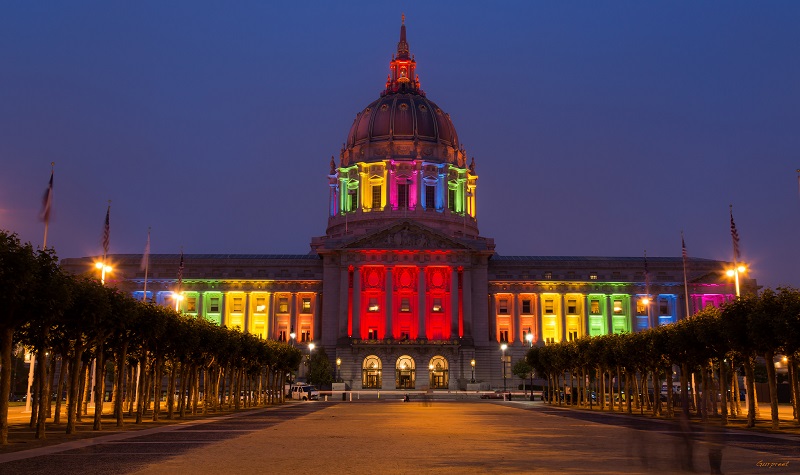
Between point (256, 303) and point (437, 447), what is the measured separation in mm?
126292

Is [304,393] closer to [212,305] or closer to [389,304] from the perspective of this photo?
[389,304]

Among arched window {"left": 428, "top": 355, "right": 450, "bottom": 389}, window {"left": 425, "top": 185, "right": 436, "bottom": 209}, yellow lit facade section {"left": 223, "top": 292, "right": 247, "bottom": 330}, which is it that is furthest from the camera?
window {"left": 425, "top": 185, "right": 436, "bottom": 209}

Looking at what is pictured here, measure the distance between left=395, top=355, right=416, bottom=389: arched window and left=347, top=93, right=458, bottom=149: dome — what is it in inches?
2093

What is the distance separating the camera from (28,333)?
40875 mm

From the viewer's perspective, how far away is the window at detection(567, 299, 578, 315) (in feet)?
504

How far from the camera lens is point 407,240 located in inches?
5733

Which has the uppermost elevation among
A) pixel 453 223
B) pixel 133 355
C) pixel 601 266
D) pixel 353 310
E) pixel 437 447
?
pixel 453 223

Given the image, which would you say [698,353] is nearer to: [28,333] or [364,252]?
[28,333]

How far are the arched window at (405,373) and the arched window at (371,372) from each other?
120 inches

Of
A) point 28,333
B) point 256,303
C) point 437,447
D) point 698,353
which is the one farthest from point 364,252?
point 437,447

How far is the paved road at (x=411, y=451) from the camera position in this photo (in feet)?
69.9

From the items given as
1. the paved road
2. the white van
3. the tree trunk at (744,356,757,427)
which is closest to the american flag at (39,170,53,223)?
the paved road

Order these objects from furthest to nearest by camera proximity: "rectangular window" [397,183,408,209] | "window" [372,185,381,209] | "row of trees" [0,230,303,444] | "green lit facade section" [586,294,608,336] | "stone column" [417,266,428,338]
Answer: "window" [372,185,381,209] < "rectangular window" [397,183,408,209] < "green lit facade section" [586,294,608,336] < "stone column" [417,266,428,338] < "row of trees" [0,230,303,444]

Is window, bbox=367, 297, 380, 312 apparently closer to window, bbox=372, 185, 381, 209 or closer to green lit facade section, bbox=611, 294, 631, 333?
window, bbox=372, 185, 381, 209
